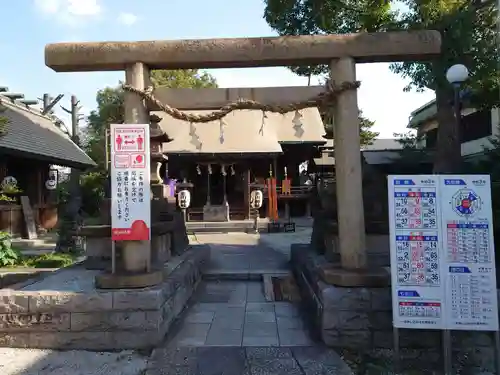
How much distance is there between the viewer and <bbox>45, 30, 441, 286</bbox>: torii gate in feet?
16.4

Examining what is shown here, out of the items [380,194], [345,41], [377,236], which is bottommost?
[377,236]

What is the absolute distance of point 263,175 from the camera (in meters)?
22.4

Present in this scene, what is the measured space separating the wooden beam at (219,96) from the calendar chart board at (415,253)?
2.00 meters

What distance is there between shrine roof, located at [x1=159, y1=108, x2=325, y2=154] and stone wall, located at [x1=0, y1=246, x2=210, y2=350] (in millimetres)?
15790

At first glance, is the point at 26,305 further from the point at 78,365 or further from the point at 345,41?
the point at 345,41

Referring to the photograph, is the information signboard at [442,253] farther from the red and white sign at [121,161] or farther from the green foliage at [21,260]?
the green foliage at [21,260]

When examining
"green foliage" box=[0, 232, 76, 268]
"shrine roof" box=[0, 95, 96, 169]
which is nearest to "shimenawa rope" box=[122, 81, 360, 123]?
"green foliage" box=[0, 232, 76, 268]

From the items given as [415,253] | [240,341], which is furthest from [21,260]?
[415,253]

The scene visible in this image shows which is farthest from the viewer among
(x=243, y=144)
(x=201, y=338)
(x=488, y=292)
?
(x=243, y=144)

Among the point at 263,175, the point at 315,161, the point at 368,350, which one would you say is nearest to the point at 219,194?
the point at 263,175

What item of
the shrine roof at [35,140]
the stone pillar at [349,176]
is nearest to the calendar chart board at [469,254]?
the stone pillar at [349,176]

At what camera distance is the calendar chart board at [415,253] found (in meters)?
3.97

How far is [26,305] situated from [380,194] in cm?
524

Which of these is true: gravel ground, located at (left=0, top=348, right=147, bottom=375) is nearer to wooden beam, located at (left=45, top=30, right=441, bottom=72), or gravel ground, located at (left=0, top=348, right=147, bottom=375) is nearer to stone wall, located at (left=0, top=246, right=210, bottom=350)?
stone wall, located at (left=0, top=246, right=210, bottom=350)
